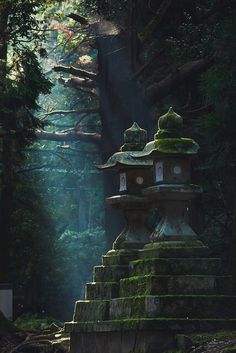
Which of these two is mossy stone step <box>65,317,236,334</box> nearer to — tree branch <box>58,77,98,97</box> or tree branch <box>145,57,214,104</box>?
tree branch <box>145,57,214,104</box>

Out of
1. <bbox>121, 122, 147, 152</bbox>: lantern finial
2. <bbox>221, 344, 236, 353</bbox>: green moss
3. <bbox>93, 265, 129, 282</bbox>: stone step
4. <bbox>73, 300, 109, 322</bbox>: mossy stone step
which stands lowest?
<bbox>221, 344, 236, 353</bbox>: green moss

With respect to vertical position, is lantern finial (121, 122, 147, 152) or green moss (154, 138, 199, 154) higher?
lantern finial (121, 122, 147, 152)

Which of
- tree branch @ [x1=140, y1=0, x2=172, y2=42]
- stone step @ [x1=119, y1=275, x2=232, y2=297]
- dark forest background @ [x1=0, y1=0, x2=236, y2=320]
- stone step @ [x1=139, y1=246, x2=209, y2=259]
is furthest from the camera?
tree branch @ [x1=140, y1=0, x2=172, y2=42]

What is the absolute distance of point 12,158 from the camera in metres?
29.1

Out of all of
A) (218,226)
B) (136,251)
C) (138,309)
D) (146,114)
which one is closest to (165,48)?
(146,114)

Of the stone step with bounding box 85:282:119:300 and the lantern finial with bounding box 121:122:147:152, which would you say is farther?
the lantern finial with bounding box 121:122:147:152

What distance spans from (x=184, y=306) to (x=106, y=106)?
1323 centimetres

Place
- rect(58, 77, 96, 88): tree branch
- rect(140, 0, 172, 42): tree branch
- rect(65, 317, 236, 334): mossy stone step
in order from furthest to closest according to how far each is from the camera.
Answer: rect(58, 77, 96, 88): tree branch, rect(140, 0, 172, 42): tree branch, rect(65, 317, 236, 334): mossy stone step

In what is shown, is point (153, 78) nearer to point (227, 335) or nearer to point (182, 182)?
point (182, 182)

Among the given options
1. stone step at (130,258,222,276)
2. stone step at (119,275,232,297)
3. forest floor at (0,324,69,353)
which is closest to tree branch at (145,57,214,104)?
forest floor at (0,324,69,353)

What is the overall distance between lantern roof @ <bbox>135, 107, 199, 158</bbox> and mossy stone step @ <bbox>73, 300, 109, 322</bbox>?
272 centimetres

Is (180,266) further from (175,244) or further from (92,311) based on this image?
(92,311)

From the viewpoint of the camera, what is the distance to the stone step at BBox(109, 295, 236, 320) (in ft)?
51.5

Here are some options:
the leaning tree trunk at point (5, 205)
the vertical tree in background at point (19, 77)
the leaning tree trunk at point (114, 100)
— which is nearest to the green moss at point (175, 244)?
the vertical tree in background at point (19, 77)
